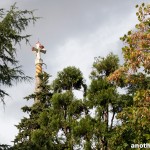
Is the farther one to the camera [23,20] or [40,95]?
[40,95]

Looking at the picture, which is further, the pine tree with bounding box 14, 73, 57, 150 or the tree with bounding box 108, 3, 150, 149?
the pine tree with bounding box 14, 73, 57, 150

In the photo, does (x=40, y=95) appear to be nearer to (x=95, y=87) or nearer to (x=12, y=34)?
→ (x=95, y=87)

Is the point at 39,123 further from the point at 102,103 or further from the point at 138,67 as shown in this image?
the point at 138,67


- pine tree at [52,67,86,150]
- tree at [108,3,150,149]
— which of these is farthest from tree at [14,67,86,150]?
tree at [108,3,150,149]

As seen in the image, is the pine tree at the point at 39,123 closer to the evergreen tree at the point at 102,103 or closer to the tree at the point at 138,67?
the evergreen tree at the point at 102,103

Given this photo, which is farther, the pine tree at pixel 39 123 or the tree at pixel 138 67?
the pine tree at pixel 39 123

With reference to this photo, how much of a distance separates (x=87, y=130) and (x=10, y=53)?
792 cm

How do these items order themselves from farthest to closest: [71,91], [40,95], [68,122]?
[40,95]
[71,91]
[68,122]

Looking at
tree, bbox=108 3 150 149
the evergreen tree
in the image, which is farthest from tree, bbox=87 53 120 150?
tree, bbox=108 3 150 149

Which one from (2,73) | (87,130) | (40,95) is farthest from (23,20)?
(40,95)

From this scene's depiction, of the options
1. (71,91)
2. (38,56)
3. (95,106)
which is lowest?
(95,106)

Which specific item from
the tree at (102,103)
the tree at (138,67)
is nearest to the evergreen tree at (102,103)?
the tree at (102,103)

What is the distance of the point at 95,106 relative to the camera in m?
20.4

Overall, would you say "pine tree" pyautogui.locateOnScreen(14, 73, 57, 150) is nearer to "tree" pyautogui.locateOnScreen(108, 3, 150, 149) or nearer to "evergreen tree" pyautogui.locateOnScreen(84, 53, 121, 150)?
"evergreen tree" pyautogui.locateOnScreen(84, 53, 121, 150)
